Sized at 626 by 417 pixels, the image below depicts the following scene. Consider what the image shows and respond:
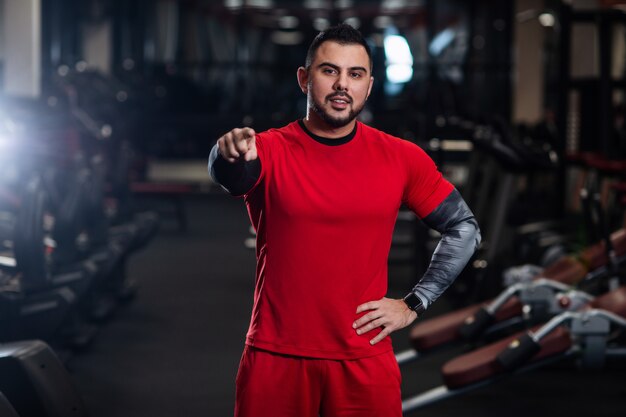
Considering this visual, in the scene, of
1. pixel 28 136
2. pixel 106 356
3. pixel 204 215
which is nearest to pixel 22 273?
pixel 106 356

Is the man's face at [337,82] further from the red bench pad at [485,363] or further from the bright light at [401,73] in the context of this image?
the bright light at [401,73]

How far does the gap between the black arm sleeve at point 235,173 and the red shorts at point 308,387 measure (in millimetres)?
322

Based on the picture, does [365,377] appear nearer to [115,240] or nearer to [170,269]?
[115,240]

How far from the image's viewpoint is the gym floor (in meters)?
3.73

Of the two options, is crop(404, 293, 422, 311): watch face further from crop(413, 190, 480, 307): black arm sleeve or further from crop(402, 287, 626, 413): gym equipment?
Answer: crop(402, 287, 626, 413): gym equipment

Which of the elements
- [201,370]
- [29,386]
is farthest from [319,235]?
[201,370]

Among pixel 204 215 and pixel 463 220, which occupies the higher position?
pixel 463 220

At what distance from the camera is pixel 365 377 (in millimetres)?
1832

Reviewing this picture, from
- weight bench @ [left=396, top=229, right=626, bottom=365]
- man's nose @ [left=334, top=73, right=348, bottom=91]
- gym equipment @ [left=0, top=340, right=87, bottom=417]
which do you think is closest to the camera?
man's nose @ [left=334, top=73, right=348, bottom=91]

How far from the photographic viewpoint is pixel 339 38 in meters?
1.79

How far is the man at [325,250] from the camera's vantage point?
1.78 m

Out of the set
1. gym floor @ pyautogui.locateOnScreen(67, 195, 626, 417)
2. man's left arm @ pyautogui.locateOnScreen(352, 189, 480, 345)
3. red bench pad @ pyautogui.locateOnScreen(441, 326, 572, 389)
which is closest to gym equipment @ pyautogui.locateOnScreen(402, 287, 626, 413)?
red bench pad @ pyautogui.locateOnScreen(441, 326, 572, 389)

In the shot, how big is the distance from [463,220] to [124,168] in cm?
494

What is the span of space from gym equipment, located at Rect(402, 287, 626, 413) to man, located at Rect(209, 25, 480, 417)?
1416mm
